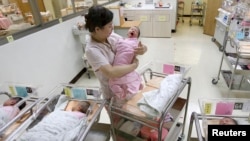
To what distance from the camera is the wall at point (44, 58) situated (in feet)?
6.31

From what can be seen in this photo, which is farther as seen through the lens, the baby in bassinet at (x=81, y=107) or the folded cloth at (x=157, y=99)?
the baby in bassinet at (x=81, y=107)

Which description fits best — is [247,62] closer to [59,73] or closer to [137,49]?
[137,49]

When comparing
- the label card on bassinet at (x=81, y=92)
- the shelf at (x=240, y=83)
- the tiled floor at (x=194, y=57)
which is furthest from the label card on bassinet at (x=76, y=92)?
the shelf at (x=240, y=83)

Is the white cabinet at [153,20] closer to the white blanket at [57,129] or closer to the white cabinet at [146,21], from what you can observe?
the white cabinet at [146,21]

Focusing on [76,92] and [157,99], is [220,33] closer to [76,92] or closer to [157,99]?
[157,99]

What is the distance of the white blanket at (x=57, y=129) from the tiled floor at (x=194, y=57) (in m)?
1.24

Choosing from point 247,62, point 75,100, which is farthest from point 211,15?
point 75,100

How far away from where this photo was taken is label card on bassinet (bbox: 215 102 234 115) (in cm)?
99

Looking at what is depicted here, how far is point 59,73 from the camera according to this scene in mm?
2713

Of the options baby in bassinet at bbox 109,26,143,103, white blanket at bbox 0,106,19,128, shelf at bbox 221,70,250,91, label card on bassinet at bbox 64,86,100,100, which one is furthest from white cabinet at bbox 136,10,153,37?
white blanket at bbox 0,106,19,128

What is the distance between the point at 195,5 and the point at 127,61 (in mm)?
6912

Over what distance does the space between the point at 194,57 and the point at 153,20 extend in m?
1.86

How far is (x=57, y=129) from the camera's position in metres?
0.85

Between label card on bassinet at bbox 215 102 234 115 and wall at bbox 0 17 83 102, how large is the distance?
56.7 inches
